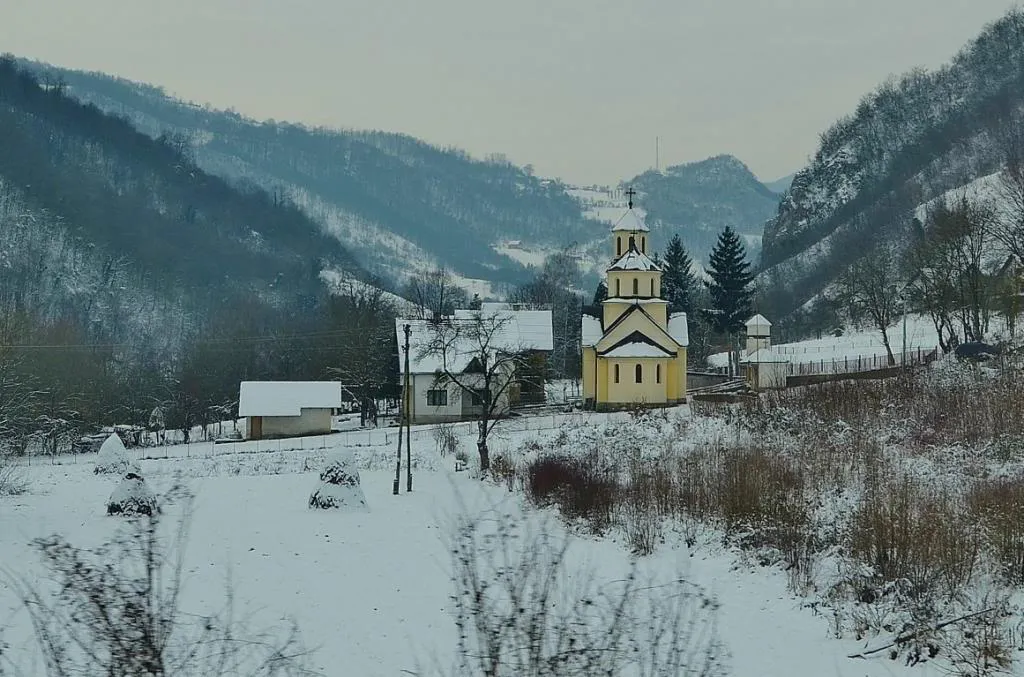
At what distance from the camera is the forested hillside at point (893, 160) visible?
326 feet

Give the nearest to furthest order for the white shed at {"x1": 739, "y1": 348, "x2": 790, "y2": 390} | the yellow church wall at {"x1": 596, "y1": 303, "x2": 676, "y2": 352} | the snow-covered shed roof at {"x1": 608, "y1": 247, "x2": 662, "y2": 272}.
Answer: the yellow church wall at {"x1": 596, "y1": 303, "x2": 676, "y2": 352} < the white shed at {"x1": 739, "y1": 348, "x2": 790, "y2": 390} < the snow-covered shed roof at {"x1": 608, "y1": 247, "x2": 662, "y2": 272}

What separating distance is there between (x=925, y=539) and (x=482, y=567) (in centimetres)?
561

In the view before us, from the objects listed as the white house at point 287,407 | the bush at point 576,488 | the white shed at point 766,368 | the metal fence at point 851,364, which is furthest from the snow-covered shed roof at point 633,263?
the bush at point 576,488

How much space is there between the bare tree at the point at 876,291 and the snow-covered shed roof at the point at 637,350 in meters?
14.4

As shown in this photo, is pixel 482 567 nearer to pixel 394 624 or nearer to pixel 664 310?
pixel 394 624

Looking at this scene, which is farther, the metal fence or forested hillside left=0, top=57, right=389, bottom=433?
forested hillside left=0, top=57, right=389, bottom=433

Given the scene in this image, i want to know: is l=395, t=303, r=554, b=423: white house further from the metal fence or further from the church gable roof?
the metal fence

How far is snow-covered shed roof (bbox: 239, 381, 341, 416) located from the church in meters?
13.2

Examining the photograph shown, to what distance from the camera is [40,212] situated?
102625mm

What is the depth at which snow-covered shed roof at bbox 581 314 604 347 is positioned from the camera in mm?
48375

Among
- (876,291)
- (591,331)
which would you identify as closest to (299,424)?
(591,331)

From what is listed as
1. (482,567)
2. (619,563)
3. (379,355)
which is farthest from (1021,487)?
(379,355)

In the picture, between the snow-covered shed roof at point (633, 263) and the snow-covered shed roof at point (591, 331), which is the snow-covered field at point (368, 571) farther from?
the snow-covered shed roof at point (591, 331)

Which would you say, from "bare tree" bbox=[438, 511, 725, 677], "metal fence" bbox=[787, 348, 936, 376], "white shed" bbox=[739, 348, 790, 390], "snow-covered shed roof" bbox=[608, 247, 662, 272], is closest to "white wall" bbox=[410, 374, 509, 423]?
"snow-covered shed roof" bbox=[608, 247, 662, 272]
